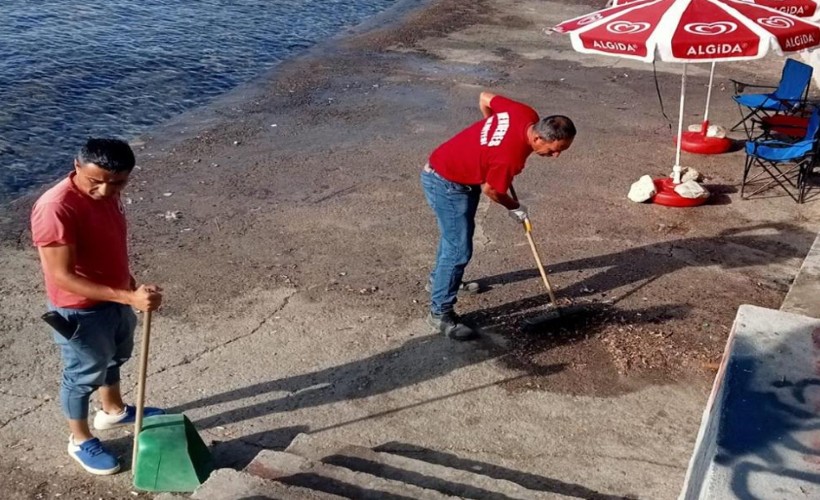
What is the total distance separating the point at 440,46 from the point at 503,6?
4448mm

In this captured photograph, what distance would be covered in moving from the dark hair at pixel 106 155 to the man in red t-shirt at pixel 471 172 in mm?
2602

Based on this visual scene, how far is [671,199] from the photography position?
9.05 meters

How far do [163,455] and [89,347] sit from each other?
0.73m

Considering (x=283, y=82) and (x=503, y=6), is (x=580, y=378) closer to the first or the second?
(x=283, y=82)

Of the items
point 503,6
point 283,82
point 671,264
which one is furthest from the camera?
point 503,6

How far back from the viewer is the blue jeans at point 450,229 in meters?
6.42

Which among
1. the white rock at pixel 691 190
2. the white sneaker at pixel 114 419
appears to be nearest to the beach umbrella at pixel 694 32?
the white rock at pixel 691 190

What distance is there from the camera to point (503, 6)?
20031 mm

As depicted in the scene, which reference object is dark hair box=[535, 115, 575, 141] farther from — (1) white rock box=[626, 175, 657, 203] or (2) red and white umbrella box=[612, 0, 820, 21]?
(2) red and white umbrella box=[612, 0, 820, 21]

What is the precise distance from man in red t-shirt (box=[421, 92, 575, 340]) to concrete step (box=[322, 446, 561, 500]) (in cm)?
182

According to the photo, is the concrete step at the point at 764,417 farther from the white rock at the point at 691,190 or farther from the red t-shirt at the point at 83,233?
the white rock at the point at 691,190

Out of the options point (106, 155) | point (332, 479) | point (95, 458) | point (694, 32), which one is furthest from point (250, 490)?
point (694, 32)

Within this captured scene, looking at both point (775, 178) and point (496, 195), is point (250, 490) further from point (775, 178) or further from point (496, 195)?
point (775, 178)

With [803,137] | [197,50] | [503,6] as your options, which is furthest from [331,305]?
[503,6]
